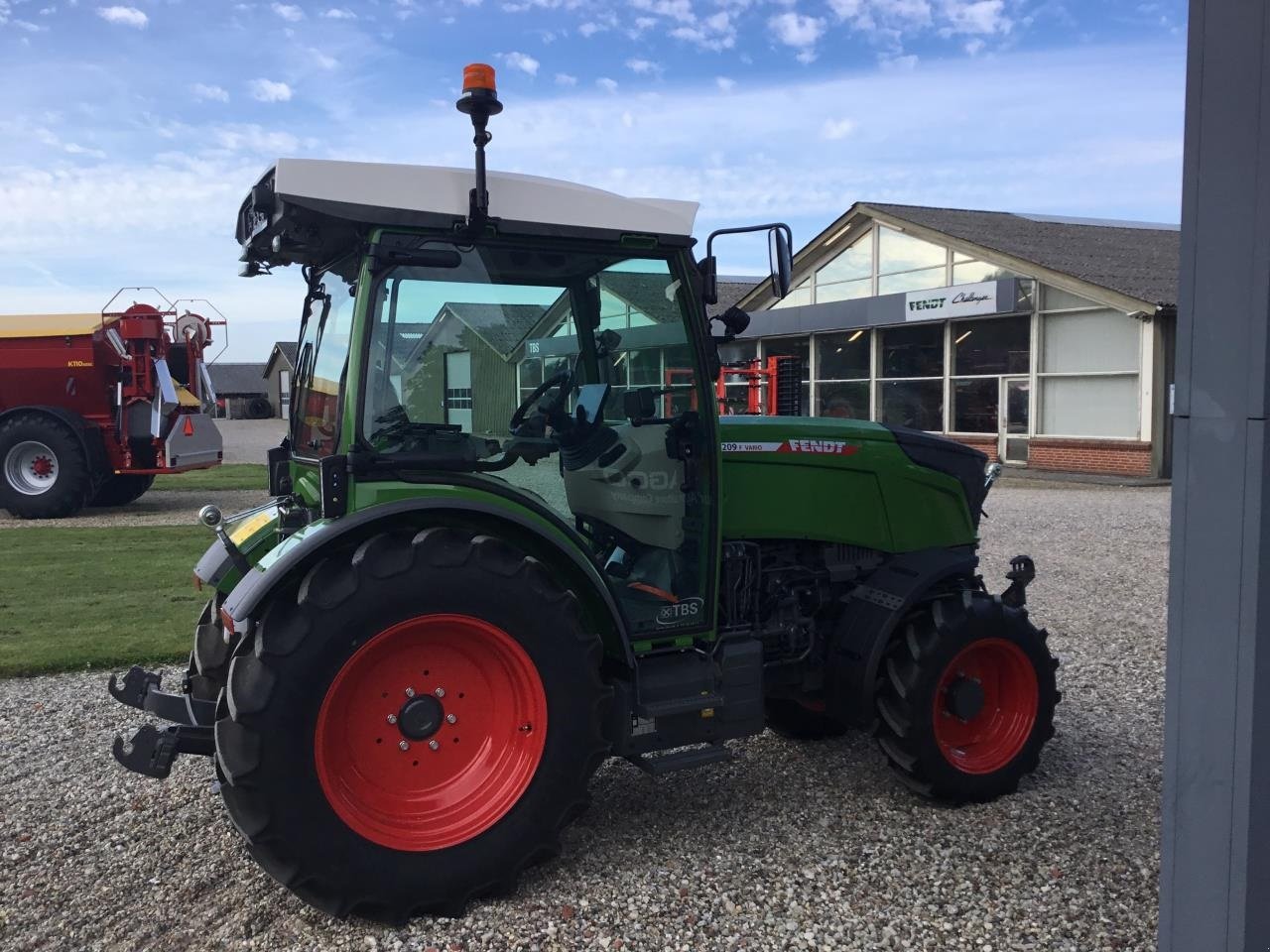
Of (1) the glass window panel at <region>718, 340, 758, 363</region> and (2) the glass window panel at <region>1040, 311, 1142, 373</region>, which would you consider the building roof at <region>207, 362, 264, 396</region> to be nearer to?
(1) the glass window panel at <region>718, 340, 758, 363</region>

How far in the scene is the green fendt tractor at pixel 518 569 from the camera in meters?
3.18

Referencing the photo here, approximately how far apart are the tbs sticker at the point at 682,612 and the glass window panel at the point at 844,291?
20.2m

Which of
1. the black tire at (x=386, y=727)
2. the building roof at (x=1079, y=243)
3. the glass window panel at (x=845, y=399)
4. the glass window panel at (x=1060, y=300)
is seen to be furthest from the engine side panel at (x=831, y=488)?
the glass window panel at (x=845, y=399)

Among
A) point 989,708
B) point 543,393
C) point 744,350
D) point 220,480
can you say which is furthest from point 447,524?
point 744,350

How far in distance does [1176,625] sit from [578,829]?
2.35 m

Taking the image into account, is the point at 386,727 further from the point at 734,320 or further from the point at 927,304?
the point at 927,304

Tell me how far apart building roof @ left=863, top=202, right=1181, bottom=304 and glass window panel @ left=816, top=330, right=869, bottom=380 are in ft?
9.51

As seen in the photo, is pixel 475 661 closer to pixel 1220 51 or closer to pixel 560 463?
pixel 560 463

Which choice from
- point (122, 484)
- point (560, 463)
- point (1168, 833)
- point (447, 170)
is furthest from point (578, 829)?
point (122, 484)

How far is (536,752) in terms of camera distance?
3412mm

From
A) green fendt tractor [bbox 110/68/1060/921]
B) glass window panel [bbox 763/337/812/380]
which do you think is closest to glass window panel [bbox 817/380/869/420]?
glass window panel [bbox 763/337/812/380]

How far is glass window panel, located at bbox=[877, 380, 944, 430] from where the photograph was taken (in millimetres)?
21656

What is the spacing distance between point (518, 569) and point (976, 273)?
18.9m

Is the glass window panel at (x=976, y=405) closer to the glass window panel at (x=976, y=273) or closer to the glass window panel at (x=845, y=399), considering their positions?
the glass window panel at (x=976, y=273)
